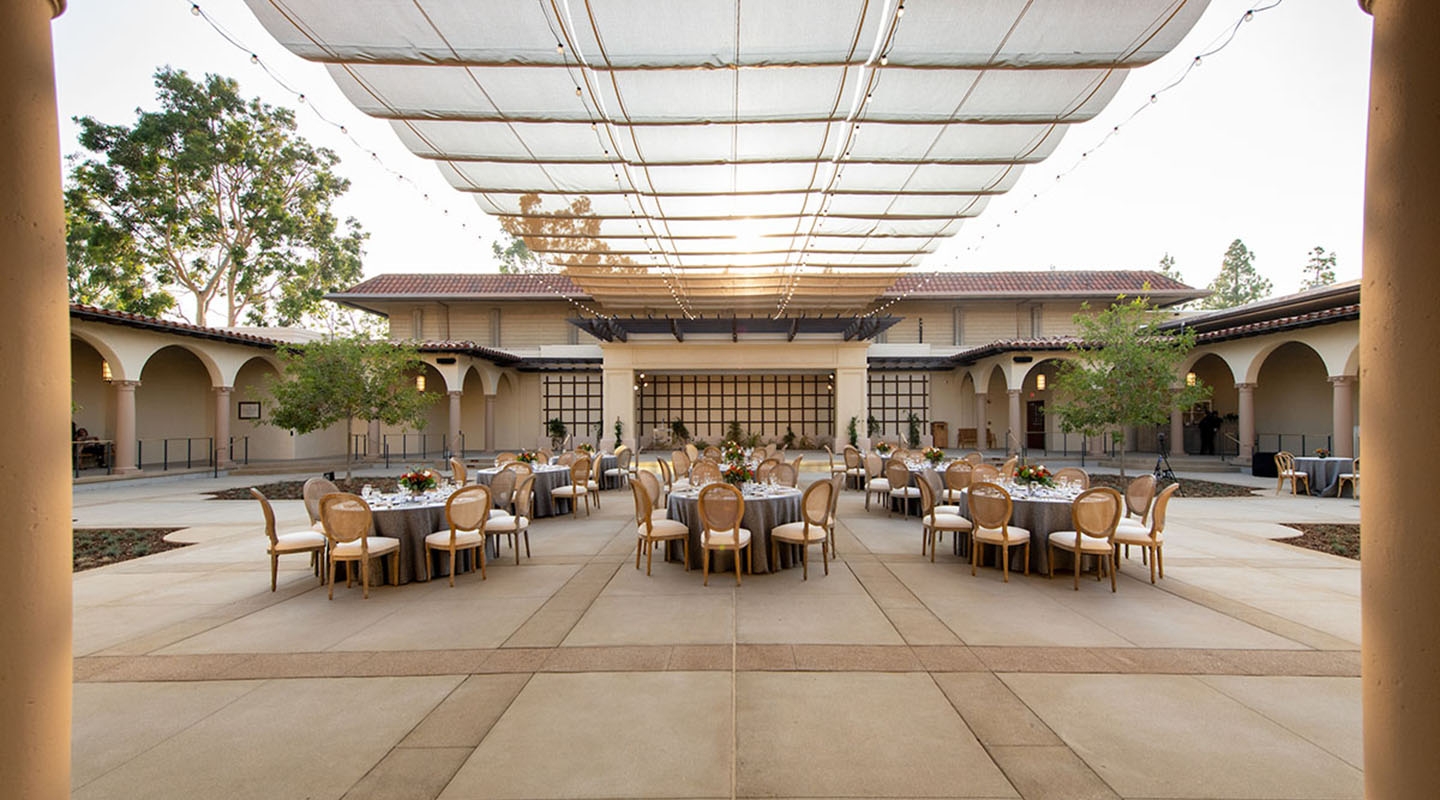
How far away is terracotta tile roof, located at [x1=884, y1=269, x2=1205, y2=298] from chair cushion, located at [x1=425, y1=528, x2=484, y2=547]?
21888mm

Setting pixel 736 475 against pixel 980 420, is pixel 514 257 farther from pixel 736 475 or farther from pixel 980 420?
pixel 736 475

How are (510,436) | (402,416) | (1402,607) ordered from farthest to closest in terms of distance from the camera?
(510,436), (402,416), (1402,607)

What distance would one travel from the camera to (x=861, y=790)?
9.30 feet

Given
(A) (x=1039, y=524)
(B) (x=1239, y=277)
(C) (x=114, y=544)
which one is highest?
(B) (x=1239, y=277)

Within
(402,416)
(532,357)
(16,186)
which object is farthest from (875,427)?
(16,186)

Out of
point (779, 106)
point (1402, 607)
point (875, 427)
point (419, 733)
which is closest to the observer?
point (1402, 607)

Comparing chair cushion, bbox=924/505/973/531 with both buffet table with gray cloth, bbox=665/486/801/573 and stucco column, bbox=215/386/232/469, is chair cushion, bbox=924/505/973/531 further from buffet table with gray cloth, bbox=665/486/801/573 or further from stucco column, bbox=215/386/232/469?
stucco column, bbox=215/386/232/469

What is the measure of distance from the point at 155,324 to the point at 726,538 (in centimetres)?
1741

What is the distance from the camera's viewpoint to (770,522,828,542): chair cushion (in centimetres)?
653

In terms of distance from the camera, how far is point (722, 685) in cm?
390

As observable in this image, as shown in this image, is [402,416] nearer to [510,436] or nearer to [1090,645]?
[510,436]

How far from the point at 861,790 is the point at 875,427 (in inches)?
908

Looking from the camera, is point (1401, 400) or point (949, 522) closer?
point (1401, 400)

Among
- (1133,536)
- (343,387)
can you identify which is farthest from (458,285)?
(1133,536)
